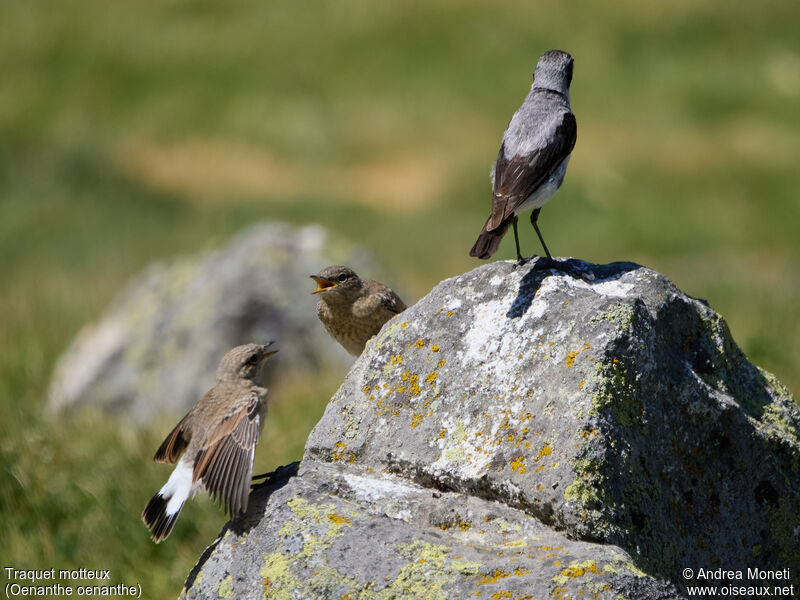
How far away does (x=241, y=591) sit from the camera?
456cm

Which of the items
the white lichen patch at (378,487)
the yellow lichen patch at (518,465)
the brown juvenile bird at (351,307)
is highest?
the brown juvenile bird at (351,307)

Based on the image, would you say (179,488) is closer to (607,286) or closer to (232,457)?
(232,457)

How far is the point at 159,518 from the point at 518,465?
198cm

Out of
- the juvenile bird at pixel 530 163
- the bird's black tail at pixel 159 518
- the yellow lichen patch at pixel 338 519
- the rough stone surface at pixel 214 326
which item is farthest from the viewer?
the rough stone surface at pixel 214 326

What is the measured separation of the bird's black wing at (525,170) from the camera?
5.53 m

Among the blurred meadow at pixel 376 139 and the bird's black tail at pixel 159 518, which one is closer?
the bird's black tail at pixel 159 518

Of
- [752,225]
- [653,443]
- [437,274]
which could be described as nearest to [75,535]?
[653,443]

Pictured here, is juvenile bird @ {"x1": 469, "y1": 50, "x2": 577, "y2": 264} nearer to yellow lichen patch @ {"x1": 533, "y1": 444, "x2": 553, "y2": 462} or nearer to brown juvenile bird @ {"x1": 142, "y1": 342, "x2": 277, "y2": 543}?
yellow lichen patch @ {"x1": 533, "y1": 444, "x2": 553, "y2": 462}

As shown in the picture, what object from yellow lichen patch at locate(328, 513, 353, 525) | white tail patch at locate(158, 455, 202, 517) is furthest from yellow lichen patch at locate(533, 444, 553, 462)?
white tail patch at locate(158, 455, 202, 517)

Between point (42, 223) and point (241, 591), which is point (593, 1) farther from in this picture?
point (241, 591)

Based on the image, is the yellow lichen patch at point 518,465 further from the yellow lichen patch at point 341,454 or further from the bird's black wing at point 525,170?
the bird's black wing at point 525,170

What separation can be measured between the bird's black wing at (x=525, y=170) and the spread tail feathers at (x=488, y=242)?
6cm

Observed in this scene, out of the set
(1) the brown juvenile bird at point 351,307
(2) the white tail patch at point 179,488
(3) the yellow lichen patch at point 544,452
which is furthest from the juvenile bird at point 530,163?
(2) the white tail patch at point 179,488

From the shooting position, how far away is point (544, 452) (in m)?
4.61
